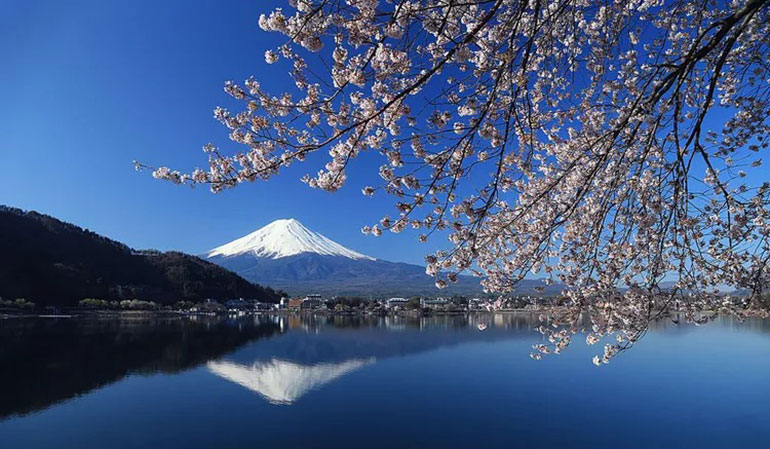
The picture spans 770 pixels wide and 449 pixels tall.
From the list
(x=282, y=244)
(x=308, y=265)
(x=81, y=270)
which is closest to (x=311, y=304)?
(x=81, y=270)

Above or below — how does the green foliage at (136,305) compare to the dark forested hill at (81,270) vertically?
below

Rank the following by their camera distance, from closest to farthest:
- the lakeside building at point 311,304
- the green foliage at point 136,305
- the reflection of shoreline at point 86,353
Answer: the reflection of shoreline at point 86,353 → the green foliage at point 136,305 → the lakeside building at point 311,304

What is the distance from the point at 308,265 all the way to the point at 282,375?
9150cm

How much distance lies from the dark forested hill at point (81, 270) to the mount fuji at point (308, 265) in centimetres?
3448

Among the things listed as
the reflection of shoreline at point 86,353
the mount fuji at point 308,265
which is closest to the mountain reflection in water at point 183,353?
the reflection of shoreline at point 86,353

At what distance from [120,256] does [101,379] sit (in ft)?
103

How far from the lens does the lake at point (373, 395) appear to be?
8586 millimetres

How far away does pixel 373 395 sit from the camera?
39.4ft

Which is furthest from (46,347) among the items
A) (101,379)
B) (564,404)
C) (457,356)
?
(564,404)

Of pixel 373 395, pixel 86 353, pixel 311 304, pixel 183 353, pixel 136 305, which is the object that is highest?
pixel 136 305

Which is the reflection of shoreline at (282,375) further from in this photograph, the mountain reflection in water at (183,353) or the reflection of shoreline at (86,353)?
the reflection of shoreline at (86,353)

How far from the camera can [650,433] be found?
8711 millimetres

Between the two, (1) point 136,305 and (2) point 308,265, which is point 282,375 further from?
(2) point 308,265

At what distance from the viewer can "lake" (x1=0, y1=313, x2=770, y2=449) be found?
8586 mm
